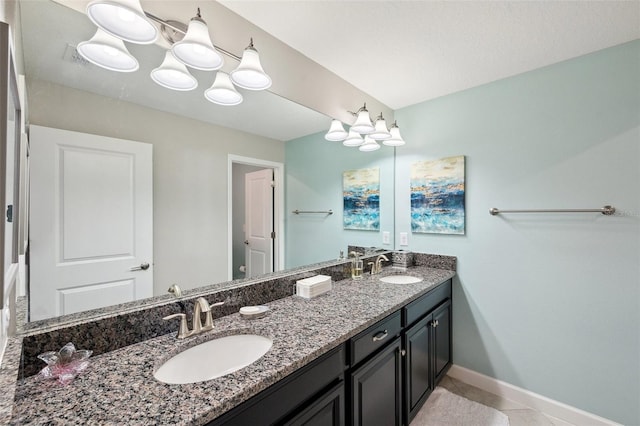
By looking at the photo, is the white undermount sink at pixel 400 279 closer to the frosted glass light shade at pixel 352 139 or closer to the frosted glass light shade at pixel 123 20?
the frosted glass light shade at pixel 352 139

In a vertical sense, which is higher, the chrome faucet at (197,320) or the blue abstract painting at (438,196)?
the blue abstract painting at (438,196)

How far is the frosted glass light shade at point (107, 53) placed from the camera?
97 cm

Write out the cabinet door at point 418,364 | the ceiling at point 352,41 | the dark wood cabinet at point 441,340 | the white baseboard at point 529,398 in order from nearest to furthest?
the ceiling at point 352,41 < the cabinet door at point 418,364 < the white baseboard at point 529,398 < the dark wood cabinet at point 441,340

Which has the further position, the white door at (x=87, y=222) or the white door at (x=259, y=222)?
the white door at (x=259, y=222)

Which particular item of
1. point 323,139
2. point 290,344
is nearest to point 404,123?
point 323,139

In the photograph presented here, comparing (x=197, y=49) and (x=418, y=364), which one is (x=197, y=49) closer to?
(x=197, y=49)

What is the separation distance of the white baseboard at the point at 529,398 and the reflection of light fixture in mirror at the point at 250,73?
256 centimetres

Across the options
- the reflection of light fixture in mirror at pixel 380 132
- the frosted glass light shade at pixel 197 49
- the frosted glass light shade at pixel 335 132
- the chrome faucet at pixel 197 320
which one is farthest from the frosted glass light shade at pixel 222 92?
the reflection of light fixture in mirror at pixel 380 132

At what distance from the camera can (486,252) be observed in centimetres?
213

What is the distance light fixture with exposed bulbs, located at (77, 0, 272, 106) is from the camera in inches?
38.5

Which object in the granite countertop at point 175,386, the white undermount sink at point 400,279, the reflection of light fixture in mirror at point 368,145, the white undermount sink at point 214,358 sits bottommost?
the white undermount sink at point 214,358

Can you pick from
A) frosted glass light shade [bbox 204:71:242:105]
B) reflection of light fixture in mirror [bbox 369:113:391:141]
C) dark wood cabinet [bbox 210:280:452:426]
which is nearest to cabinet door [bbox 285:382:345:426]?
dark wood cabinet [bbox 210:280:452:426]

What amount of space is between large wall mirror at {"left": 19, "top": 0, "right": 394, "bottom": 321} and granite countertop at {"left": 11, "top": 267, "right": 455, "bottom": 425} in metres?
0.25

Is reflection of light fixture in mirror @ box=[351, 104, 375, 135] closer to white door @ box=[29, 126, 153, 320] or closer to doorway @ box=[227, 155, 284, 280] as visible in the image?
doorway @ box=[227, 155, 284, 280]
